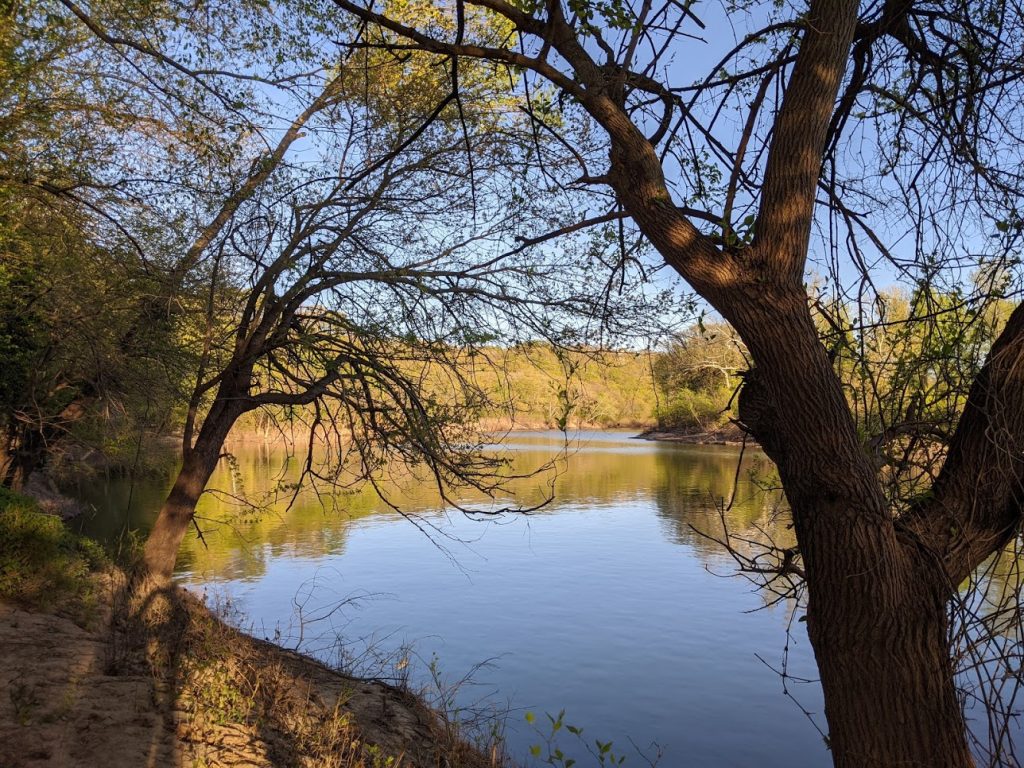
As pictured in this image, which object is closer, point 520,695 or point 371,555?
point 520,695

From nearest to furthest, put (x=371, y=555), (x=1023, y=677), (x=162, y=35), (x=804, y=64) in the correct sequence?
(x=1023, y=677), (x=804, y=64), (x=162, y=35), (x=371, y=555)

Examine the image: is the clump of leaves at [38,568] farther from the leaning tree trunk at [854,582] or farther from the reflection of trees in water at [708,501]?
the reflection of trees in water at [708,501]

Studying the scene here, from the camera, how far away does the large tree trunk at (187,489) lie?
26.7ft

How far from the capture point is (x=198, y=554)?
15.5 metres

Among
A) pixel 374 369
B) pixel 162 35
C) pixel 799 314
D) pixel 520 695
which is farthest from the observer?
pixel 520 695

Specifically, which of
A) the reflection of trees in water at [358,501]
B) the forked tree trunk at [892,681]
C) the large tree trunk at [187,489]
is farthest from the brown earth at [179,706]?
the forked tree trunk at [892,681]

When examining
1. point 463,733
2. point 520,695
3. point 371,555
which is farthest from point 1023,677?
point 371,555

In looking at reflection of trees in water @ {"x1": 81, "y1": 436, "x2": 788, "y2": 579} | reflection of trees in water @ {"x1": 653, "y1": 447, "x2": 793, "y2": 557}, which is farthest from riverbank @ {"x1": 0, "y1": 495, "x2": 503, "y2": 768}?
reflection of trees in water @ {"x1": 653, "y1": 447, "x2": 793, "y2": 557}

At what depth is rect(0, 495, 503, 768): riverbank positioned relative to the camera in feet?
13.5

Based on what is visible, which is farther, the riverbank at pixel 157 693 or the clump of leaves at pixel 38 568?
the clump of leaves at pixel 38 568

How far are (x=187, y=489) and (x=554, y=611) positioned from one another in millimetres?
5856

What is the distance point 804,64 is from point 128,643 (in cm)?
593

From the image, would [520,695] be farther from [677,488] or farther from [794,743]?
[677,488]

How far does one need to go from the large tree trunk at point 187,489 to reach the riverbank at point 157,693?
492 mm
